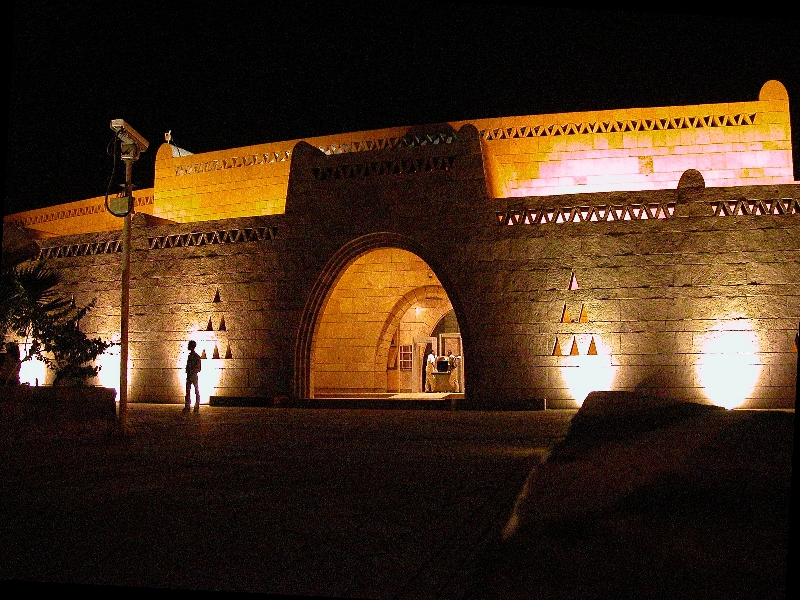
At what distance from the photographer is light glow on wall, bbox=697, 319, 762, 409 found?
1403cm

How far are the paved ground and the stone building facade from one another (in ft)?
20.8

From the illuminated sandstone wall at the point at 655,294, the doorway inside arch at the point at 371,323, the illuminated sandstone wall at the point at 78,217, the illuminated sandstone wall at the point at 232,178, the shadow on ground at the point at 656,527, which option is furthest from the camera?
the illuminated sandstone wall at the point at 78,217

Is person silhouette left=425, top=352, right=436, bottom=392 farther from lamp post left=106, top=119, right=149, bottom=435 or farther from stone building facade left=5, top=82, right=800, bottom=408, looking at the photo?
lamp post left=106, top=119, right=149, bottom=435

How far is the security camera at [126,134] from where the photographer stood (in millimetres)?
9797

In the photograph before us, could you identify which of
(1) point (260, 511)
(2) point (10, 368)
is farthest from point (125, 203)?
(1) point (260, 511)

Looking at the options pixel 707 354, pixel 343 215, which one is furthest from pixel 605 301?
pixel 343 215

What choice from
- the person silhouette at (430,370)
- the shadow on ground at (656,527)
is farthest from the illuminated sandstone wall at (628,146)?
the shadow on ground at (656,527)

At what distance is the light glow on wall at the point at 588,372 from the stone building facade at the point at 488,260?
4 cm

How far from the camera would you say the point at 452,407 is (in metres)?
15.5

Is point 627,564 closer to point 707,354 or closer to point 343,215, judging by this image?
point 707,354

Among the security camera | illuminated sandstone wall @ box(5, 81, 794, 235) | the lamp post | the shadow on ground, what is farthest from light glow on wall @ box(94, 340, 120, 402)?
the shadow on ground

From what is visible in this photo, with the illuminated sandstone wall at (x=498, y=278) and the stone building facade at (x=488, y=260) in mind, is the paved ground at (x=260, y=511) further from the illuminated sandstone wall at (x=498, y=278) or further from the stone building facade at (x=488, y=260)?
the stone building facade at (x=488, y=260)

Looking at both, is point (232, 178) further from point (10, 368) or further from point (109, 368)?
point (10, 368)

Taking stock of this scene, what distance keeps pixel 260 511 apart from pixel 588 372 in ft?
36.5
